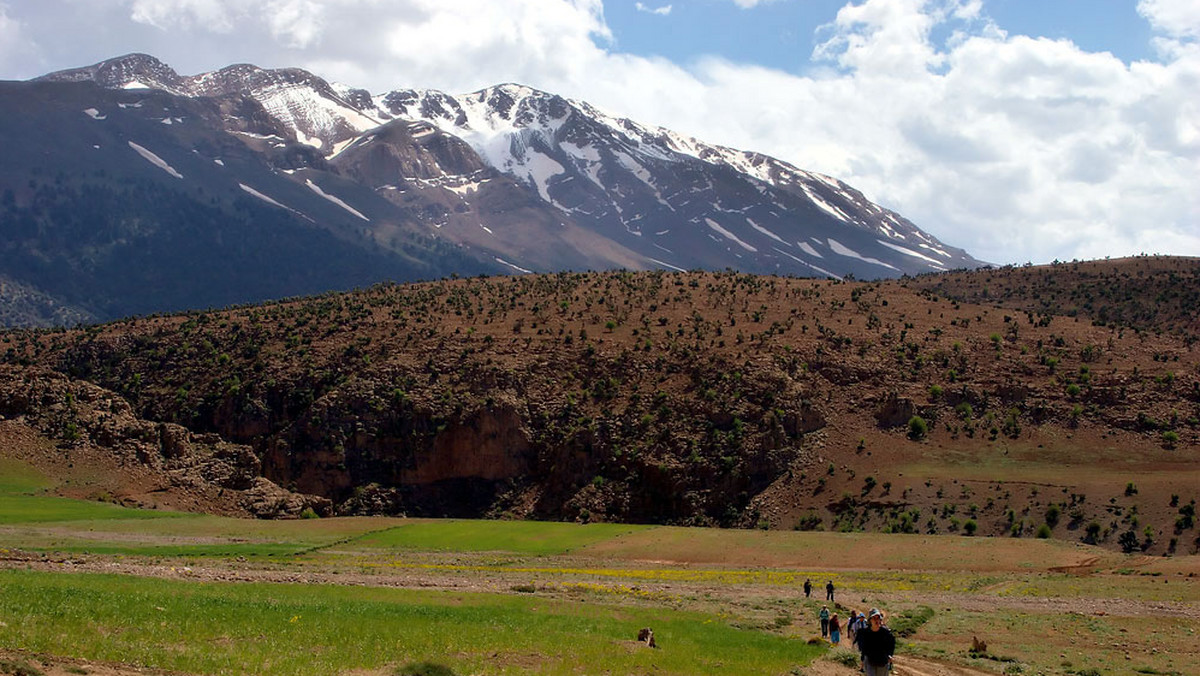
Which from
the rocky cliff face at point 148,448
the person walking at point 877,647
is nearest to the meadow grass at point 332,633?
the person walking at point 877,647

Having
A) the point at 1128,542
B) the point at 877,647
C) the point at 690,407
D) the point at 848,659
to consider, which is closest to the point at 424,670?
the point at 877,647

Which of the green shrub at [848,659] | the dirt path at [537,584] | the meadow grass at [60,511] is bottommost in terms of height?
the meadow grass at [60,511]

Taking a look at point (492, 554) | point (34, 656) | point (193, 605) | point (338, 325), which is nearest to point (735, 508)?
point (492, 554)

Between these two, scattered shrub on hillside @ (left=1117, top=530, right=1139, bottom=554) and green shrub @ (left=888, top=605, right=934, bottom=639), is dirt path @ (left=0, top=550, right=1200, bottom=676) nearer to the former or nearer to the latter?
green shrub @ (left=888, top=605, right=934, bottom=639)

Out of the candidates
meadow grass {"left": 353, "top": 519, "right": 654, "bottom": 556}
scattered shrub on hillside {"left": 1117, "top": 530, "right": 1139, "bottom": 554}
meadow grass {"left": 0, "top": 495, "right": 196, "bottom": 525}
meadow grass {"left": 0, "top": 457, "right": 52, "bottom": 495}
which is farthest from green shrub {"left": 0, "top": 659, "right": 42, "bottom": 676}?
scattered shrub on hillside {"left": 1117, "top": 530, "right": 1139, "bottom": 554}

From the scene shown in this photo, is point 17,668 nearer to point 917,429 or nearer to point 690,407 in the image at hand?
point 690,407

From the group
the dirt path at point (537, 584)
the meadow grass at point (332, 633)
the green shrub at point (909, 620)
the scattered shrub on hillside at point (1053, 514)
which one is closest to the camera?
the meadow grass at point (332, 633)

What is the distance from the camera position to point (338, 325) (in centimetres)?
8806

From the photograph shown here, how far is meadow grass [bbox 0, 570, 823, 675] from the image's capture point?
18.3 m

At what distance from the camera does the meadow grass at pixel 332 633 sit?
18266 mm

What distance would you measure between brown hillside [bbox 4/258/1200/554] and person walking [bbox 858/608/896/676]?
46025 millimetres

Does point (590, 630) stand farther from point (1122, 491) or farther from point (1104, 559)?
point (1122, 491)

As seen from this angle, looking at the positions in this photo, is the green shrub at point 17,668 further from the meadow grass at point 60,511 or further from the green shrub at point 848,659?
the meadow grass at point 60,511

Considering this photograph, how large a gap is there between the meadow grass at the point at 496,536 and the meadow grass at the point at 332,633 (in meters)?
24.7
